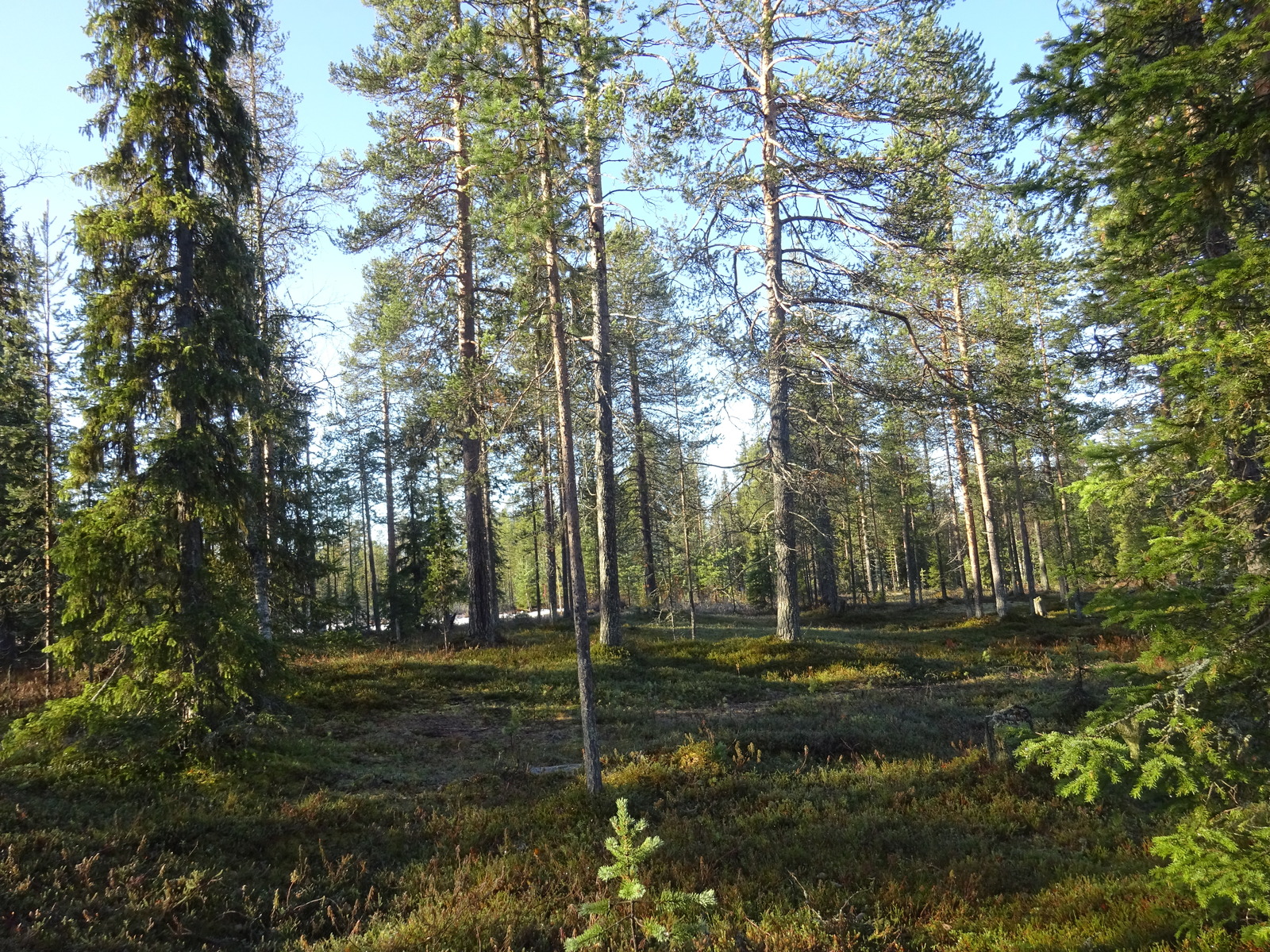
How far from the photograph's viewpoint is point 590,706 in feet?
27.2

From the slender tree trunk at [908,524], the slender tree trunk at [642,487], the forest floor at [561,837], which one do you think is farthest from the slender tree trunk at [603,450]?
the slender tree trunk at [908,524]

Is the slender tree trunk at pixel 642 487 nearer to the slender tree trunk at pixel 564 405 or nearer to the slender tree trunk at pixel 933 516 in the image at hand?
the slender tree trunk at pixel 564 405

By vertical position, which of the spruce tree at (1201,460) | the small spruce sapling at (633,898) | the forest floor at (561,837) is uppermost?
the spruce tree at (1201,460)

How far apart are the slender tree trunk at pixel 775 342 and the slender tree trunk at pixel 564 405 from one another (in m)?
7.14

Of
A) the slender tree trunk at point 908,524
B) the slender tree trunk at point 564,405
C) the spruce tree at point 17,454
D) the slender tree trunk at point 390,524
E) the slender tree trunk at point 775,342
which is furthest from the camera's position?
the slender tree trunk at point 908,524

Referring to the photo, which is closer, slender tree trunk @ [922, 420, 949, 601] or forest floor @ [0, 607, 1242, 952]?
forest floor @ [0, 607, 1242, 952]

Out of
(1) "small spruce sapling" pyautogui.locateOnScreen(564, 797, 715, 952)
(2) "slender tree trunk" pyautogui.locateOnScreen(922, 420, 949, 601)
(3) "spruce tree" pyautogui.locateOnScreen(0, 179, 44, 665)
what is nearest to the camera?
(1) "small spruce sapling" pyautogui.locateOnScreen(564, 797, 715, 952)

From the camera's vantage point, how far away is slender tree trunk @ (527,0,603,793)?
8312 millimetres

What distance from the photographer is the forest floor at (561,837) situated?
5438 mm

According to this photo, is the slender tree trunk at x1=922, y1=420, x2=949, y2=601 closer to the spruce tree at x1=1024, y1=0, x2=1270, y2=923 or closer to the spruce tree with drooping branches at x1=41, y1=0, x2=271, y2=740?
the spruce tree at x1=1024, y1=0, x2=1270, y2=923

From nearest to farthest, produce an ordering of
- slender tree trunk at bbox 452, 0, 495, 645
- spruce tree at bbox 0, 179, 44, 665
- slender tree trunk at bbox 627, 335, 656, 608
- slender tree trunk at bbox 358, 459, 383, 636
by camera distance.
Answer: spruce tree at bbox 0, 179, 44, 665
slender tree trunk at bbox 452, 0, 495, 645
slender tree trunk at bbox 627, 335, 656, 608
slender tree trunk at bbox 358, 459, 383, 636

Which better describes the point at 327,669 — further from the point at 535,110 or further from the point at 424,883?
the point at 535,110

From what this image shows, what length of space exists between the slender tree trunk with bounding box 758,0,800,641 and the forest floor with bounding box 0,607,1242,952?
Answer: 14.6 feet

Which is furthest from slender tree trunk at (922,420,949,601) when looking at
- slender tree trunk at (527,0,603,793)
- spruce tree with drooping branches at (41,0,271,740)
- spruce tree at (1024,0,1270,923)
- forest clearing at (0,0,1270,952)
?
spruce tree with drooping branches at (41,0,271,740)
